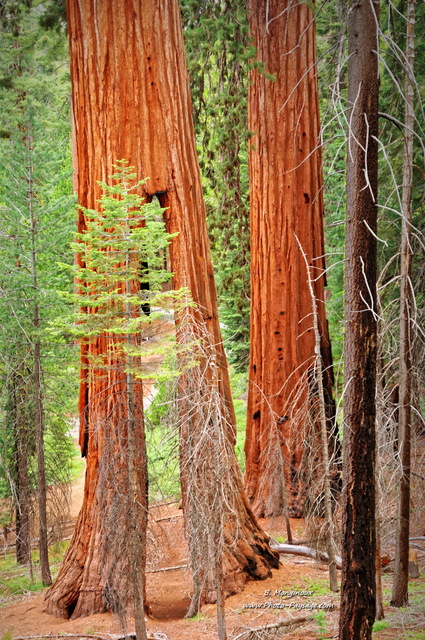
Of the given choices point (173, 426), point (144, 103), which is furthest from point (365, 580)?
point (144, 103)

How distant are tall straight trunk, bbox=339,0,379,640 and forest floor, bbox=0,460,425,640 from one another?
0.96 m

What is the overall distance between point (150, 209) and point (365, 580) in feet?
10.6

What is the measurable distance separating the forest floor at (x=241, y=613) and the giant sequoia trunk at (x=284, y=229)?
8.13 ft

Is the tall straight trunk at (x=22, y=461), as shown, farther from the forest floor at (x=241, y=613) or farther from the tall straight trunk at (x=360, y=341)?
the tall straight trunk at (x=360, y=341)

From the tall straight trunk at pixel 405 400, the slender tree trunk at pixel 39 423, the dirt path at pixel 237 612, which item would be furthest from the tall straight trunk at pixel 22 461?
the tall straight trunk at pixel 405 400

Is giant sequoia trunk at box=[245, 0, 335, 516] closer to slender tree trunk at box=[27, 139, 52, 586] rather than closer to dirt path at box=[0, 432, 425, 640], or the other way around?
dirt path at box=[0, 432, 425, 640]

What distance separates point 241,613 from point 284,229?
547 cm

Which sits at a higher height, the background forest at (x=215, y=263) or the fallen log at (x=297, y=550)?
the background forest at (x=215, y=263)

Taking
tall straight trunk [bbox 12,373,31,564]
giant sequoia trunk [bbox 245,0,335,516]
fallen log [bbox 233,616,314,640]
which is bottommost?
fallen log [bbox 233,616,314,640]

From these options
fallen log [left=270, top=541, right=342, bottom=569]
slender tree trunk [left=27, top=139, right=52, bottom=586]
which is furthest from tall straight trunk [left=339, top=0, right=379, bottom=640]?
slender tree trunk [left=27, top=139, right=52, bottom=586]

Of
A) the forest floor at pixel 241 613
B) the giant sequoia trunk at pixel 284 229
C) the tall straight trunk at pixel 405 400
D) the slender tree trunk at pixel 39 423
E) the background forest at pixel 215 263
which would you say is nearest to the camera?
the forest floor at pixel 241 613

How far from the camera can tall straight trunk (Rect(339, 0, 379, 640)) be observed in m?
4.57

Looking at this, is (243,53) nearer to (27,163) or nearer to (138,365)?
(27,163)

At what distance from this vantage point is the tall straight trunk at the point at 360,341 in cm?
457
